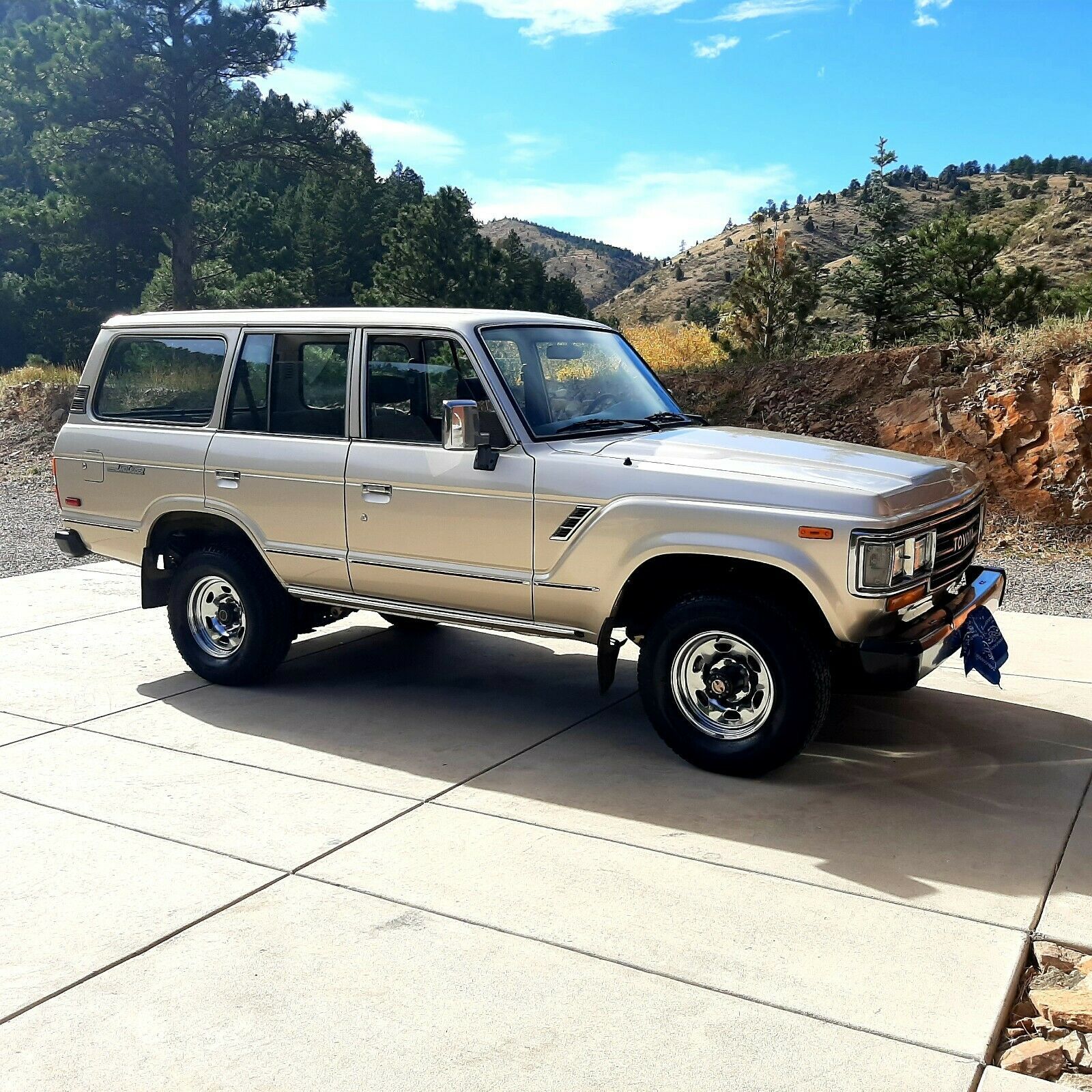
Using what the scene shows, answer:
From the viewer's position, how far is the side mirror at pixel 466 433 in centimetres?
528

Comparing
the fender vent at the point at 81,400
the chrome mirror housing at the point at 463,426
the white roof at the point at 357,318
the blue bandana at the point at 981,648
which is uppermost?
the white roof at the point at 357,318

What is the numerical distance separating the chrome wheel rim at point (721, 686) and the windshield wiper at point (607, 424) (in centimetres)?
125

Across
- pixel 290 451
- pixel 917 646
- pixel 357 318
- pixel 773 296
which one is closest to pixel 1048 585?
pixel 917 646

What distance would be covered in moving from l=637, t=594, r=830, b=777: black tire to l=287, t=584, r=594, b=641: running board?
1.36 feet

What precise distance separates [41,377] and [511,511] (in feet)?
66.9

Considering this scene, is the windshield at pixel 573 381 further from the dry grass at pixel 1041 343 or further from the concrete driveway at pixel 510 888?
the dry grass at pixel 1041 343

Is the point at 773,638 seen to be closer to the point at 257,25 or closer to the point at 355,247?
the point at 257,25

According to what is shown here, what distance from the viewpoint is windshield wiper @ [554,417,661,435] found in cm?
561

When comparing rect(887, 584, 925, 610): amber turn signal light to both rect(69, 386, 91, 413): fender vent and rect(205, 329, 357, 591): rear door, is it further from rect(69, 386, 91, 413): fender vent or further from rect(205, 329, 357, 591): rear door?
rect(69, 386, 91, 413): fender vent

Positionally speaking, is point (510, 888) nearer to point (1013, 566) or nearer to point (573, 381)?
point (573, 381)

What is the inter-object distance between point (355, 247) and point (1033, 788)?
3942 centimetres

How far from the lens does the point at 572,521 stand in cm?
526

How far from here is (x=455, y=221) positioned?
3491cm

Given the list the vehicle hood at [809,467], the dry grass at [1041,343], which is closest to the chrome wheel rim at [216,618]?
the vehicle hood at [809,467]
